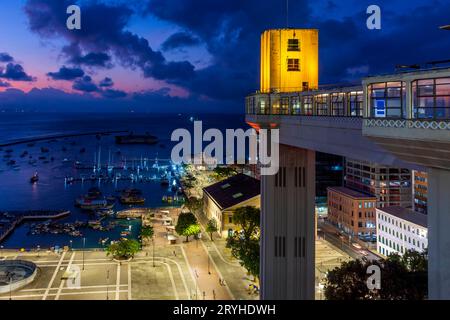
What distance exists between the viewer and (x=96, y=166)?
120062 millimetres

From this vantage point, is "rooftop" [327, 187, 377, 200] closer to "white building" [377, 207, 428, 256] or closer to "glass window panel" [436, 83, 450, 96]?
"white building" [377, 207, 428, 256]

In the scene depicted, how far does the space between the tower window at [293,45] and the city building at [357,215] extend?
36273 mm

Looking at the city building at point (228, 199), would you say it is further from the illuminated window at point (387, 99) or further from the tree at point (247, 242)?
the illuminated window at point (387, 99)

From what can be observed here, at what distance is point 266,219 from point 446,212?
34.5 feet

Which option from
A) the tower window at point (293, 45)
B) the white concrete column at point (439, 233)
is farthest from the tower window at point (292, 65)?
the white concrete column at point (439, 233)

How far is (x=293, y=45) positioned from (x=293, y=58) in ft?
1.76

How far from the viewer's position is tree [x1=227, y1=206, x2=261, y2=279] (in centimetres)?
3100

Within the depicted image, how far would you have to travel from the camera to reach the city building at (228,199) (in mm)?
47062

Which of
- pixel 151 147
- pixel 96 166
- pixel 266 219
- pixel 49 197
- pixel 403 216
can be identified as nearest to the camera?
pixel 266 219

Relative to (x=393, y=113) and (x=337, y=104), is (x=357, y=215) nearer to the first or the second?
(x=337, y=104)

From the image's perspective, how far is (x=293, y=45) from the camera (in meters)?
18.3

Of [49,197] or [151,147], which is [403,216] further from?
[151,147]

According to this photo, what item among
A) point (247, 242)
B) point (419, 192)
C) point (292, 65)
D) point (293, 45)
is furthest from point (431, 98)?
point (419, 192)

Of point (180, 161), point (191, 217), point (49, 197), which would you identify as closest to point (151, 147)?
point (180, 161)
